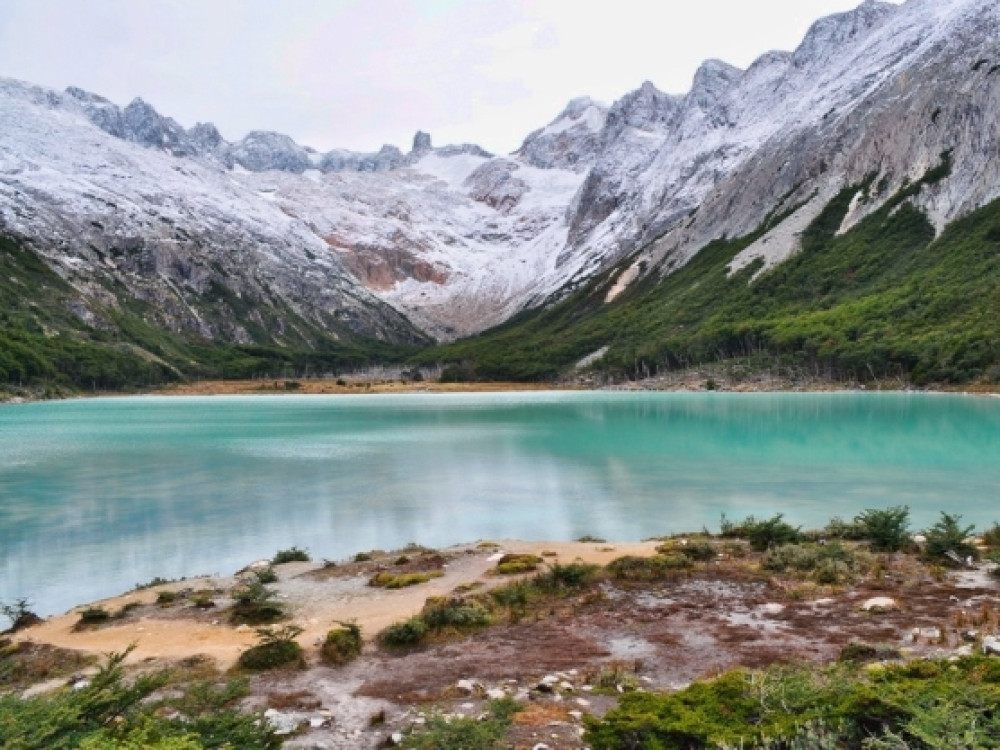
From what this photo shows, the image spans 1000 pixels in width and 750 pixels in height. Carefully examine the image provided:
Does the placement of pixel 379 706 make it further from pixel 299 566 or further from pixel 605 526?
pixel 605 526

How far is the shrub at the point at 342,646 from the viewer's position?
16.5 m

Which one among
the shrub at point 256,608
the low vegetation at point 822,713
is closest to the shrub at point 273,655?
the shrub at point 256,608

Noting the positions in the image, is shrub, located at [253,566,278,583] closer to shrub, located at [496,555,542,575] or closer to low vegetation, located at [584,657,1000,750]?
shrub, located at [496,555,542,575]

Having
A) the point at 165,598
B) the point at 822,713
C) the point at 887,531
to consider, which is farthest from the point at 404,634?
the point at 887,531

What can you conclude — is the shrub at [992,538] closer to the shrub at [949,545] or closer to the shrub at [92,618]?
the shrub at [949,545]

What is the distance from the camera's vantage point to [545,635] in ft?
59.1

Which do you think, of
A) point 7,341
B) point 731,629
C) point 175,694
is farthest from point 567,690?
point 7,341

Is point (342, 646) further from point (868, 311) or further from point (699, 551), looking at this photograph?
point (868, 311)

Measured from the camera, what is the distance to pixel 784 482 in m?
45.3

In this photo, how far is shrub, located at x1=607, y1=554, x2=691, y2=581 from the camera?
2305 cm

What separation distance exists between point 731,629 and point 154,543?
A: 26.1 meters

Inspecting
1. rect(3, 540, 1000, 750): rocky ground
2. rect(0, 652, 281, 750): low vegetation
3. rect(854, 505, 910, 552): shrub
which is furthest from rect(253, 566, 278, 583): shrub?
rect(854, 505, 910, 552): shrub

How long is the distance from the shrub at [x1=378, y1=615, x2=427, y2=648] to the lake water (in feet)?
42.9

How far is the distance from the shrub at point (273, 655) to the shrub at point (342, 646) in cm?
57
